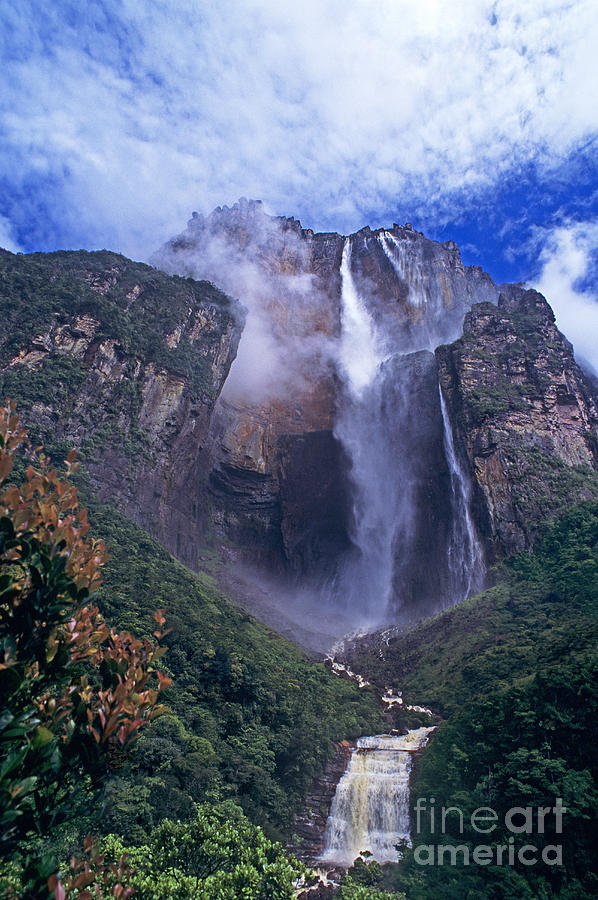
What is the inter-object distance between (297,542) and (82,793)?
4491 cm

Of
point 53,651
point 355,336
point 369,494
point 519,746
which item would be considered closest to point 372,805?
point 519,746

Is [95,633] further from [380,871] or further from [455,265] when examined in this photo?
[455,265]

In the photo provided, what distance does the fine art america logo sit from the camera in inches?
400

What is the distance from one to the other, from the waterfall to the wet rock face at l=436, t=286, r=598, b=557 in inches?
70.7

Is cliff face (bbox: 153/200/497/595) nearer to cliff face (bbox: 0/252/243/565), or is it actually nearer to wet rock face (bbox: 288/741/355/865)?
cliff face (bbox: 0/252/243/565)

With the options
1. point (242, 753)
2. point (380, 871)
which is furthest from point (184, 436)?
point (380, 871)

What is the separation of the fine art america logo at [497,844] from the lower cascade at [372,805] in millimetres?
2188

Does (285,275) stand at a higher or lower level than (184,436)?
higher

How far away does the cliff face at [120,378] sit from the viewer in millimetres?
33656

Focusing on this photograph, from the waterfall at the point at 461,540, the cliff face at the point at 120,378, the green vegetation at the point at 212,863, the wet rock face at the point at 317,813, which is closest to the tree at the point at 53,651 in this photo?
the green vegetation at the point at 212,863

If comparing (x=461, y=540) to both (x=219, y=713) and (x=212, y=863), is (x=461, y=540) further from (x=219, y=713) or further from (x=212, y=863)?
(x=212, y=863)

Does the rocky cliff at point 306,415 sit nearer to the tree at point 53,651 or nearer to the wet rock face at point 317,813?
the wet rock face at point 317,813

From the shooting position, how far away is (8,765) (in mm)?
2279

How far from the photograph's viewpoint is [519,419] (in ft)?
122
